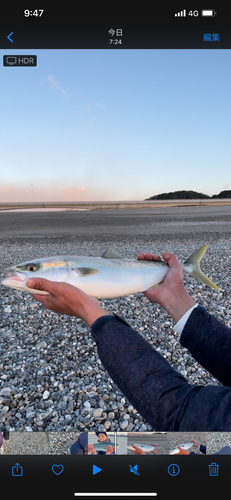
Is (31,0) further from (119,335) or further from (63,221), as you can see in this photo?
(63,221)

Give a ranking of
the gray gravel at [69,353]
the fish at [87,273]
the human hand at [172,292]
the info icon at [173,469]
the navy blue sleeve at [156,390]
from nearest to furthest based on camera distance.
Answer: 1. the navy blue sleeve at [156,390]
2. the info icon at [173,469]
3. the fish at [87,273]
4. the human hand at [172,292]
5. the gray gravel at [69,353]

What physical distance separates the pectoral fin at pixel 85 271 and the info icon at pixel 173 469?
858mm

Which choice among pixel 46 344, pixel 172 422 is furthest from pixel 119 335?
pixel 46 344

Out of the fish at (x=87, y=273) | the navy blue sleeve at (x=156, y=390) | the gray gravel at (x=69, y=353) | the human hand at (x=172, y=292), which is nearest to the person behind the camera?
the navy blue sleeve at (x=156, y=390)

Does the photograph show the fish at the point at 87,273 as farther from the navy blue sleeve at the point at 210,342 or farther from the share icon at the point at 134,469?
the share icon at the point at 134,469

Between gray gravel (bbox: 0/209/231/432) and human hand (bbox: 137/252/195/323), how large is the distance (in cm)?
93

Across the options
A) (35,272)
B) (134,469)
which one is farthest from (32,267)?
(134,469)

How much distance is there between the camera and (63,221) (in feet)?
16.6

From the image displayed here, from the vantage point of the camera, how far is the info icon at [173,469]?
1.23 m

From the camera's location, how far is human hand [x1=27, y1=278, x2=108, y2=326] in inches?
50.9

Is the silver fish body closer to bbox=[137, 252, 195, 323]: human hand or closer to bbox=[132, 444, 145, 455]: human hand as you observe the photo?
bbox=[132, 444, 145, 455]: human hand

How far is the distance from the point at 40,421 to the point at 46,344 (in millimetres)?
938

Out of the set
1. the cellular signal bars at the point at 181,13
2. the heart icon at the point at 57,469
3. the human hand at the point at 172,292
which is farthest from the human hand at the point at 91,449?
the cellular signal bars at the point at 181,13

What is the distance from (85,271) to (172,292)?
679mm
